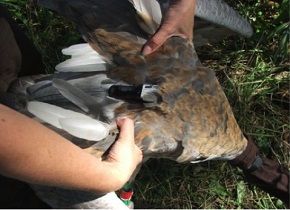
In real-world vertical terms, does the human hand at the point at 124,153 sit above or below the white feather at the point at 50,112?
below

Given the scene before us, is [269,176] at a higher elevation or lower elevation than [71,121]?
lower

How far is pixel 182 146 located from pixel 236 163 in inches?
16.9

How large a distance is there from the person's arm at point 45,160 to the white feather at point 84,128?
147 millimetres

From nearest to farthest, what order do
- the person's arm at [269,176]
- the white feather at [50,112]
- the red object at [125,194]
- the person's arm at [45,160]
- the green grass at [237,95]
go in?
the person's arm at [45,160], the white feather at [50,112], the person's arm at [269,176], the red object at [125,194], the green grass at [237,95]

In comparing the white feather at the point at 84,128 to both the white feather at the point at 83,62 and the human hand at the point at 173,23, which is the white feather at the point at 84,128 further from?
the human hand at the point at 173,23

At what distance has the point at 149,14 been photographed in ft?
6.27

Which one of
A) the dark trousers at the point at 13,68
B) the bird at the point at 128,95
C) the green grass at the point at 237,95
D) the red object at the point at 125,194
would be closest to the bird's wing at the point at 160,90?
the bird at the point at 128,95

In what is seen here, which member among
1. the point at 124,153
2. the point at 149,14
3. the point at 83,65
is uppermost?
the point at 149,14

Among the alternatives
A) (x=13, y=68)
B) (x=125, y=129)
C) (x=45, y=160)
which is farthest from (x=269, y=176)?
(x=45, y=160)

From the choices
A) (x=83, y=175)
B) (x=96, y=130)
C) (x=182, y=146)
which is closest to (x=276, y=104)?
(x=182, y=146)

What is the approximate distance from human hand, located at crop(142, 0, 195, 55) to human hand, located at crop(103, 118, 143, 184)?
0.31 metres

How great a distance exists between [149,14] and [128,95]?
0.40 metres

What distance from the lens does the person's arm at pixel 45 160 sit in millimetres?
1146

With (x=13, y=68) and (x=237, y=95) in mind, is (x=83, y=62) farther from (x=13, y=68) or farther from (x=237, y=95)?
(x=237, y=95)
